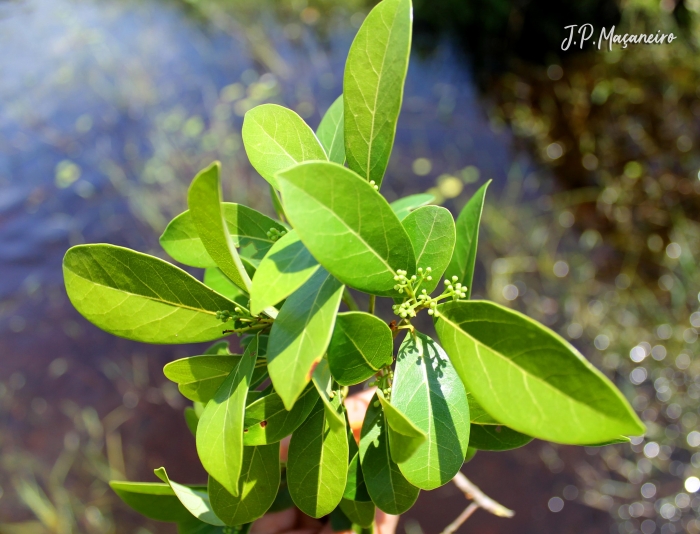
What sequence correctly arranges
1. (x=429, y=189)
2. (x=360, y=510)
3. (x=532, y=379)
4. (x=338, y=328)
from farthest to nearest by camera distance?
(x=429, y=189)
(x=360, y=510)
(x=338, y=328)
(x=532, y=379)

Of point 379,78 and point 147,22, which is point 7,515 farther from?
point 147,22

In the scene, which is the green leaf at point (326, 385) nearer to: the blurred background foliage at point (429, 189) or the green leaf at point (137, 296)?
the green leaf at point (137, 296)

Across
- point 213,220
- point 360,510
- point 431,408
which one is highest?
point 213,220

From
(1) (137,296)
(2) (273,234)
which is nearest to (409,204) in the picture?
(2) (273,234)

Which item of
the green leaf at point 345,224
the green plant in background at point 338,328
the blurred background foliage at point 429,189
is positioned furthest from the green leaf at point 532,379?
the blurred background foliage at point 429,189

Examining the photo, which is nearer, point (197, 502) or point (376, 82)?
point (376, 82)

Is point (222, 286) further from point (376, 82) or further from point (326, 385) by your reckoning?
point (376, 82)

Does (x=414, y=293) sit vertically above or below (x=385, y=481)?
above

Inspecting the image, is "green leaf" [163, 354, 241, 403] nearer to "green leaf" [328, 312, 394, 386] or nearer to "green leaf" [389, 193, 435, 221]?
"green leaf" [328, 312, 394, 386]
